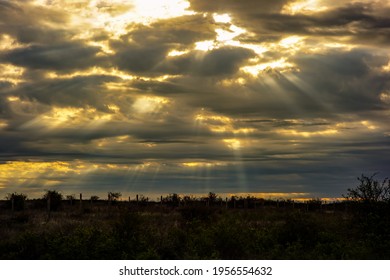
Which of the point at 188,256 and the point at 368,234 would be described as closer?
the point at 188,256

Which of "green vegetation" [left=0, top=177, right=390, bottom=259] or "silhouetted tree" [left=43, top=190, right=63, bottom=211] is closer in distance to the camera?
"green vegetation" [left=0, top=177, right=390, bottom=259]

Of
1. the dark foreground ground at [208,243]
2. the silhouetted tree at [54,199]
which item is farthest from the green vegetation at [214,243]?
the silhouetted tree at [54,199]

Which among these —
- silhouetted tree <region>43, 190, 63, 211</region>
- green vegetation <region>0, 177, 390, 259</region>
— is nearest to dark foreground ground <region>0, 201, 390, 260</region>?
green vegetation <region>0, 177, 390, 259</region>

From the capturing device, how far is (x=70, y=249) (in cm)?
2034

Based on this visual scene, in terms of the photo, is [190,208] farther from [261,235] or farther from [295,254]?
[295,254]

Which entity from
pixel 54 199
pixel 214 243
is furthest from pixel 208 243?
pixel 54 199

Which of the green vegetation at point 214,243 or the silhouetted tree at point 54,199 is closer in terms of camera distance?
the green vegetation at point 214,243

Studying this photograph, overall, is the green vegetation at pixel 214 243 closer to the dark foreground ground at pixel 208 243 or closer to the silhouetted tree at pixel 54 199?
the dark foreground ground at pixel 208 243

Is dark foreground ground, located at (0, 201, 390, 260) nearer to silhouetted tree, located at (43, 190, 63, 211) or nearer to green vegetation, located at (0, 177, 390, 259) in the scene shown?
green vegetation, located at (0, 177, 390, 259)

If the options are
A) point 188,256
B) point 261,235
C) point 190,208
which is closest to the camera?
point 188,256

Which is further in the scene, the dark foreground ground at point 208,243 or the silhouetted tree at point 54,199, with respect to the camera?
the silhouetted tree at point 54,199
